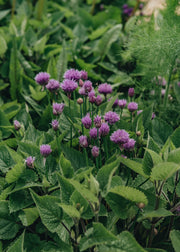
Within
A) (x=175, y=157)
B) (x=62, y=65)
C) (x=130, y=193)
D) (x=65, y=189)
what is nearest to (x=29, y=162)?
(x=65, y=189)

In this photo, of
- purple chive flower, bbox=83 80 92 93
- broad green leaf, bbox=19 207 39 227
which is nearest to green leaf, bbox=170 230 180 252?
broad green leaf, bbox=19 207 39 227

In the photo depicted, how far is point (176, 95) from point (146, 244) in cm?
102

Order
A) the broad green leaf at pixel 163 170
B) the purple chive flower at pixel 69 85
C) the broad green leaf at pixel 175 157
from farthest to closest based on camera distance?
1. the purple chive flower at pixel 69 85
2. the broad green leaf at pixel 175 157
3. the broad green leaf at pixel 163 170

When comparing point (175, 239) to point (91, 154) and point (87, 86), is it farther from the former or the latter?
point (87, 86)

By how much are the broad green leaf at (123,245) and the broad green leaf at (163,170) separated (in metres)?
0.19

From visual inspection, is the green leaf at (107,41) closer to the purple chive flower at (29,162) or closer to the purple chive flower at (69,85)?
the purple chive flower at (69,85)

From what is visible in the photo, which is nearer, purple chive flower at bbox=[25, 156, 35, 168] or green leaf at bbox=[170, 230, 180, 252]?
green leaf at bbox=[170, 230, 180, 252]

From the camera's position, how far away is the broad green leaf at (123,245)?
845mm

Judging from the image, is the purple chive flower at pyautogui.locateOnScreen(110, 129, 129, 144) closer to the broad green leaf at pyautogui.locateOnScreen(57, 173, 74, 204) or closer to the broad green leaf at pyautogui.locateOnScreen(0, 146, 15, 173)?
the broad green leaf at pyautogui.locateOnScreen(57, 173, 74, 204)

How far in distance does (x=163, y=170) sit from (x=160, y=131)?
557mm

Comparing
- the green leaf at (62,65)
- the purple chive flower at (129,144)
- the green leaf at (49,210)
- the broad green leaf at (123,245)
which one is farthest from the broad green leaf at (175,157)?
the green leaf at (62,65)

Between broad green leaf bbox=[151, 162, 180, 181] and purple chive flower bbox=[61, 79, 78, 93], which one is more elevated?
purple chive flower bbox=[61, 79, 78, 93]

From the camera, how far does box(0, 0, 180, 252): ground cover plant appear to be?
36.4 inches

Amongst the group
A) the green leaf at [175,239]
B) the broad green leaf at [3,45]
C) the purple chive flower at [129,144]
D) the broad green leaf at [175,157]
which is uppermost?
the broad green leaf at [3,45]
